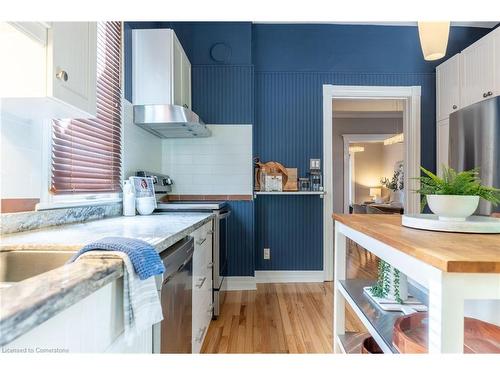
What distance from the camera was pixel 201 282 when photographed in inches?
73.7

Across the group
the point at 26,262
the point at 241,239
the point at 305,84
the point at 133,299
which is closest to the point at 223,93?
the point at 305,84

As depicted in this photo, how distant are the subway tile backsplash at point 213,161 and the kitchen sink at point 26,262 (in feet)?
7.63

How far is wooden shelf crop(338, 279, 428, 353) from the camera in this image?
106 centimetres

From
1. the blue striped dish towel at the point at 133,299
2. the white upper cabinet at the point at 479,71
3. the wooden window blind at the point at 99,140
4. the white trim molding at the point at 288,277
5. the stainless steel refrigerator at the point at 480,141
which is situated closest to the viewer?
the blue striped dish towel at the point at 133,299

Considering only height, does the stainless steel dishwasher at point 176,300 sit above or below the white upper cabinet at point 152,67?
below

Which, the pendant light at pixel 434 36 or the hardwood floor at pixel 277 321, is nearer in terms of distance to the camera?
the pendant light at pixel 434 36

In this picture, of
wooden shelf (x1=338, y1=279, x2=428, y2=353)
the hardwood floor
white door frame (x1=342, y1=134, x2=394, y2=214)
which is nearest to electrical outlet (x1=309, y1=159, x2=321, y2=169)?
the hardwood floor

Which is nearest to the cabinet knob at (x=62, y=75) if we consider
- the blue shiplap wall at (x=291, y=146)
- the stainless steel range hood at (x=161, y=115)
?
the stainless steel range hood at (x=161, y=115)

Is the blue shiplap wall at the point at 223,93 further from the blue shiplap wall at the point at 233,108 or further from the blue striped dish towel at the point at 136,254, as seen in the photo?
the blue striped dish towel at the point at 136,254

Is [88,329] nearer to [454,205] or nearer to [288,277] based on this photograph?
[454,205]

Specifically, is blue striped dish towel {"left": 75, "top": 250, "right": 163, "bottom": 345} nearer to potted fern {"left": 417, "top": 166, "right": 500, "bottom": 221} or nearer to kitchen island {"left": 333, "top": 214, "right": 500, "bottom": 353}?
kitchen island {"left": 333, "top": 214, "right": 500, "bottom": 353}

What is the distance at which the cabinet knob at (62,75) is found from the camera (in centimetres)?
105

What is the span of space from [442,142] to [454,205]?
280 centimetres

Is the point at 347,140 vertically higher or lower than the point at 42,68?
higher
